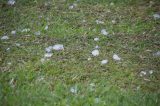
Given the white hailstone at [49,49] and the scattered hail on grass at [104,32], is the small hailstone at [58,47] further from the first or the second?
the scattered hail on grass at [104,32]

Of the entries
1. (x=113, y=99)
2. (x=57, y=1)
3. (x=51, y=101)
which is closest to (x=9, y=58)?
(x=51, y=101)

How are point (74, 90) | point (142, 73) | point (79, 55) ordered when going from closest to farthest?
point (74, 90) → point (142, 73) → point (79, 55)

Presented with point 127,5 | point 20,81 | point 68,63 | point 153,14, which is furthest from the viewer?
point 127,5

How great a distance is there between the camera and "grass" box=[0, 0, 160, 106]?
3730 millimetres

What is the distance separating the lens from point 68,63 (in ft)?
14.0

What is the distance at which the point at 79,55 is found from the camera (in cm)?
442

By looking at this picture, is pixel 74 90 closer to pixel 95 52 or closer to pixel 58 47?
pixel 95 52

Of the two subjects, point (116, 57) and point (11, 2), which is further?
point (11, 2)

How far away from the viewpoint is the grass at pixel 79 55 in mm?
3730

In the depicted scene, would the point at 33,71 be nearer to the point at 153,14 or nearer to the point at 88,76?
the point at 88,76

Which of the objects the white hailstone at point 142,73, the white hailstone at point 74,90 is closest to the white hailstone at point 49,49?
the white hailstone at point 74,90

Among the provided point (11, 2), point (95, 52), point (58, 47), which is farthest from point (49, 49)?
point (11, 2)

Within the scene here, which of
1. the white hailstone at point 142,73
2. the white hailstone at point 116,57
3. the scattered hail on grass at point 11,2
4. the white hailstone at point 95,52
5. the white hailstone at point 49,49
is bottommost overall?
the white hailstone at point 142,73

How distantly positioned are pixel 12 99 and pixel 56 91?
18.0 inches
